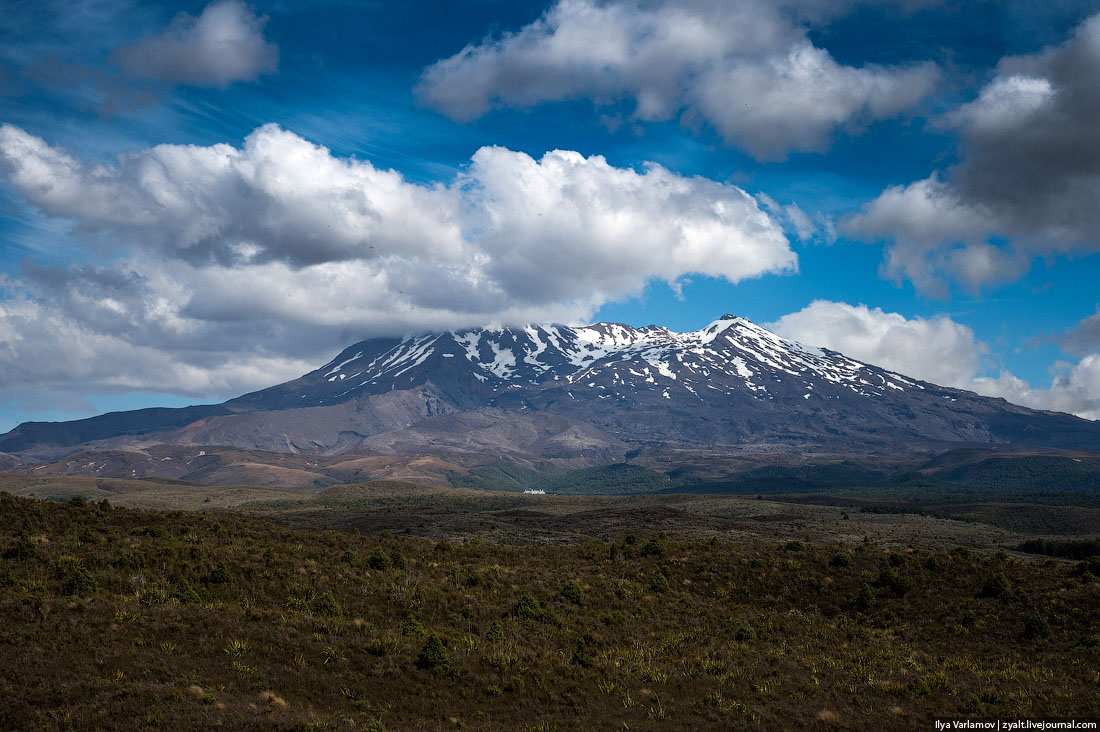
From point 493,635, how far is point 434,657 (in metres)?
5.70

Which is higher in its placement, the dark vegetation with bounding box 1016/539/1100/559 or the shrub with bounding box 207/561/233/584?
the shrub with bounding box 207/561/233/584

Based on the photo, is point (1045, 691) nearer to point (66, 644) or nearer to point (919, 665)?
point (919, 665)

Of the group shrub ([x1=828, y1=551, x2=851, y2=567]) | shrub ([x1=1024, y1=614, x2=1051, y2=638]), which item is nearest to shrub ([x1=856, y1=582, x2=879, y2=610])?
shrub ([x1=828, y1=551, x2=851, y2=567])

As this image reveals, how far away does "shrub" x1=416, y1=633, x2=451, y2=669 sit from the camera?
30109 millimetres

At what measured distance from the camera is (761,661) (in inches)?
1389

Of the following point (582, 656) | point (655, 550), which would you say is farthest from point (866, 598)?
point (582, 656)

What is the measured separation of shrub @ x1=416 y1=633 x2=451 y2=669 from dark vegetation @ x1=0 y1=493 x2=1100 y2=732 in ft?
0.28

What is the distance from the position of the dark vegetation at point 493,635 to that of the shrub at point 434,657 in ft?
0.28

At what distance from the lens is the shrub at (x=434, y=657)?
30.1 m

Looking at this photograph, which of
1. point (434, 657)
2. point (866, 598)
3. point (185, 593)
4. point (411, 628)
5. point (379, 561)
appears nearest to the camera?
point (434, 657)

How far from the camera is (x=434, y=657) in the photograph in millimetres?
30203

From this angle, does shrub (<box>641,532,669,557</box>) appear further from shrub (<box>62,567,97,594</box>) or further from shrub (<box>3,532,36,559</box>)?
shrub (<box>3,532,36,559</box>)

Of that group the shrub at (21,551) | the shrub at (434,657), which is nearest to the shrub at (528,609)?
the shrub at (434,657)

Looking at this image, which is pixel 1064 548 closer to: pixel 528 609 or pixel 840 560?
pixel 840 560
